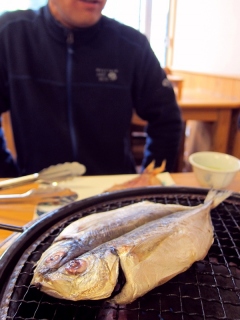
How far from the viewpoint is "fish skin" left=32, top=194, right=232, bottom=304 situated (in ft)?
1.72

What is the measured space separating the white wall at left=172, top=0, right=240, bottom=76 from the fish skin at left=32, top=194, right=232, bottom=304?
2.88 meters

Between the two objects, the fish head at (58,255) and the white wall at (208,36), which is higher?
the white wall at (208,36)

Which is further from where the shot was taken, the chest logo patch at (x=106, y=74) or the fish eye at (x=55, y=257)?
the chest logo patch at (x=106, y=74)

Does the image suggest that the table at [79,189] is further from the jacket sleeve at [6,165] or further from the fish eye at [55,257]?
the jacket sleeve at [6,165]

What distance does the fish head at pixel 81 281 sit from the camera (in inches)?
20.4

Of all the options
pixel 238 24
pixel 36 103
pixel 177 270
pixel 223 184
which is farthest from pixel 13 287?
pixel 238 24

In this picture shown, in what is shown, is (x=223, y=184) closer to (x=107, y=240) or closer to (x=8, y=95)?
(x=107, y=240)

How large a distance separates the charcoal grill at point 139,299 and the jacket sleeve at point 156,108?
0.99m

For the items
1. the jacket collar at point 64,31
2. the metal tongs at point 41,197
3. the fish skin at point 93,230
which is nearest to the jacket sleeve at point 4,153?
the jacket collar at point 64,31

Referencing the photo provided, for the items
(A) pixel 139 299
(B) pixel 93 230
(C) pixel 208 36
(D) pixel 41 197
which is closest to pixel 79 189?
(D) pixel 41 197

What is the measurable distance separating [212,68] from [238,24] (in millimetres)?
663

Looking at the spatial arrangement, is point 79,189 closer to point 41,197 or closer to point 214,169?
point 41,197

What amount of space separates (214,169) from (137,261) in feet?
2.23

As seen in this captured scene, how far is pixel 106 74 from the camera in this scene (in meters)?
1.62
